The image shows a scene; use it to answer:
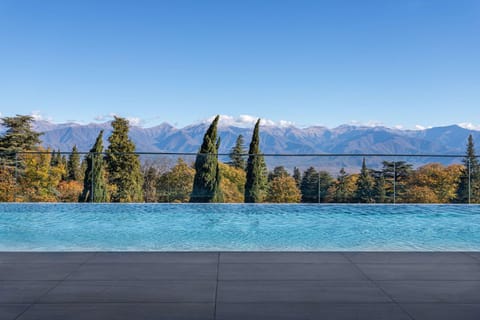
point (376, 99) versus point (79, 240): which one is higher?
point (376, 99)

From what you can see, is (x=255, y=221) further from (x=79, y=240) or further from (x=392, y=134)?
(x=392, y=134)

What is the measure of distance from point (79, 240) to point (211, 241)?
61.4 inches

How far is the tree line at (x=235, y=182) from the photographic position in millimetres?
10836

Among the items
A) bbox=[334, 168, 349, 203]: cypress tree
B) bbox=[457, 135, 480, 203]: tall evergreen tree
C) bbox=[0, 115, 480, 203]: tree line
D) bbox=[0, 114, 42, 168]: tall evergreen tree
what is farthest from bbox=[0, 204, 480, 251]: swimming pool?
bbox=[0, 114, 42, 168]: tall evergreen tree

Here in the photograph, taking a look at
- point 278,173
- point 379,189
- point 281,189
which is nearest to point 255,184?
point 281,189

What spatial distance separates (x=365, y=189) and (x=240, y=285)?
9.54 m

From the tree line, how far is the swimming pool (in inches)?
59.6

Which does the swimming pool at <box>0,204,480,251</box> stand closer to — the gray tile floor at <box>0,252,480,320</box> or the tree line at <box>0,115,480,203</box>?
the gray tile floor at <box>0,252,480,320</box>

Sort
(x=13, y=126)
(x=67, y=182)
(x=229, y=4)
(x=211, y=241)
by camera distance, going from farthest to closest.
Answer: (x=13, y=126)
(x=229, y=4)
(x=67, y=182)
(x=211, y=241)

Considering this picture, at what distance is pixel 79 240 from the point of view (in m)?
5.52

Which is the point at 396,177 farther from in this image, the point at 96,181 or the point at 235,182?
the point at 96,181

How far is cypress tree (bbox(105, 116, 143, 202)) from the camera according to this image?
1478 centimetres

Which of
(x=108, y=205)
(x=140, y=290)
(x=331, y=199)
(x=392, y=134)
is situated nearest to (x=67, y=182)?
(x=108, y=205)

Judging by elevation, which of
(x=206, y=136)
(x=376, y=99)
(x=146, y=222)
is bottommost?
(x=146, y=222)
